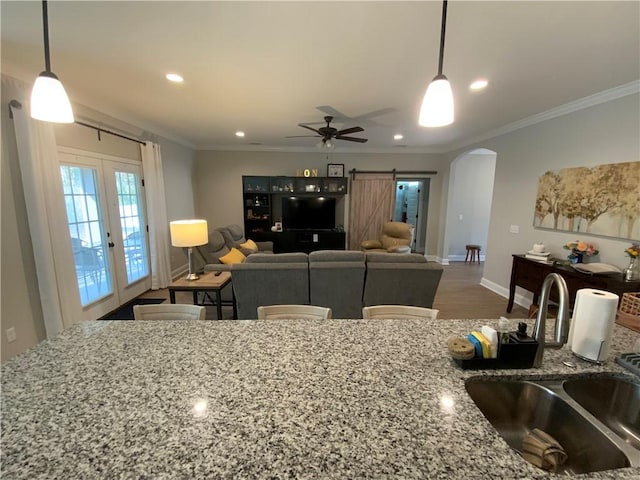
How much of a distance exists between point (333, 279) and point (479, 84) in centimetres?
244

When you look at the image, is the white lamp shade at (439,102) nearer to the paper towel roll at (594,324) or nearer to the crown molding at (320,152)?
the paper towel roll at (594,324)

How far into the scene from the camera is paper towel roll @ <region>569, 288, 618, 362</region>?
1.05m

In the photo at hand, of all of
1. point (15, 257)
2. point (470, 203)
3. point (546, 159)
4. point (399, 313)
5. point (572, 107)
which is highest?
point (572, 107)

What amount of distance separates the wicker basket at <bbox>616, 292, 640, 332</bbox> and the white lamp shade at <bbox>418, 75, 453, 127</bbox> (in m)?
1.60

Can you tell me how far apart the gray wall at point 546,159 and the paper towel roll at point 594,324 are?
2520 millimetres

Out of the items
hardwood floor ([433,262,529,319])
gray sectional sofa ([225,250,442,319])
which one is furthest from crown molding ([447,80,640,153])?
hardwood floor ([433,262,529,319])

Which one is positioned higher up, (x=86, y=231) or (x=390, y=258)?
(x=86, y=231)

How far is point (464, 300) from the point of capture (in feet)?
13.6

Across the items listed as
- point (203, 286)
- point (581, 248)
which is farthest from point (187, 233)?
point (581, 248)

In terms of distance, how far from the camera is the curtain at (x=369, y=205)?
6.26 m

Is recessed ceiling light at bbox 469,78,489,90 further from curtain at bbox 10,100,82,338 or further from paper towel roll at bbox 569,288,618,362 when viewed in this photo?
curtain at bbox 10,100,82,338

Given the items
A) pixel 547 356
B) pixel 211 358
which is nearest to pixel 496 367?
pixel 547 356

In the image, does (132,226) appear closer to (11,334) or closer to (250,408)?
(11,334)

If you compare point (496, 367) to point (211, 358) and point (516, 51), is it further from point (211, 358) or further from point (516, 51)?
point (516, 51)
